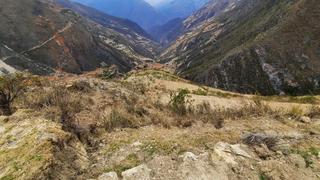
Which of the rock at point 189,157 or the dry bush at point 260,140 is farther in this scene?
the dry bush at point 260,140

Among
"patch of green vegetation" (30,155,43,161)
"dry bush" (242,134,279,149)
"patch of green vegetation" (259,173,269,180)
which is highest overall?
"dry bush" (242,134,279,149)

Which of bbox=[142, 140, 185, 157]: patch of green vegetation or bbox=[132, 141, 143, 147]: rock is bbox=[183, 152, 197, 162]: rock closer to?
bbox=[142, 140, 185, 157]: patch of green vegetation

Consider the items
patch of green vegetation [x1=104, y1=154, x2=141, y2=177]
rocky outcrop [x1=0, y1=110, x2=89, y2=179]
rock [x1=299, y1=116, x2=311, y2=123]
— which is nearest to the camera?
rocky outcrop [x1=0, y1=110, x2=89, y2=179]

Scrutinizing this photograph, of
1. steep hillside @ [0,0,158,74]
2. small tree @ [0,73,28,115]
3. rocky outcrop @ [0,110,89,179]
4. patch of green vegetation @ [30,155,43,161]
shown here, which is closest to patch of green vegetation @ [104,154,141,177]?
rocky outcrop @ [0,110,89,179]

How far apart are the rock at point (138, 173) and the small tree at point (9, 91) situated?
5321 mm

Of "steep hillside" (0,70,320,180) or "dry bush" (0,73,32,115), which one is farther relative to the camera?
"dry bush" (0,73,32,115)

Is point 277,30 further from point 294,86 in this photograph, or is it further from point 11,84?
point 11,84

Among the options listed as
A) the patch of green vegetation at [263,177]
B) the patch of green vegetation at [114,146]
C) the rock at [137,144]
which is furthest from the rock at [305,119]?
the patch of green vegetation at [114,146]

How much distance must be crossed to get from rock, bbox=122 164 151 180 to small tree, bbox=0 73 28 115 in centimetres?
532

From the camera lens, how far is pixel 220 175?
8.84 meters

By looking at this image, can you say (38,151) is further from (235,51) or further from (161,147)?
(235,51)

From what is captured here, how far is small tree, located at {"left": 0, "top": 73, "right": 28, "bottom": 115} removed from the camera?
13.0m

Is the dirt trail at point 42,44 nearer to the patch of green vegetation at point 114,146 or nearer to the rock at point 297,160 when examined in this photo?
the patch of green vegetation at point 114,146

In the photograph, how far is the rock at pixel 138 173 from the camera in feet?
28.0
